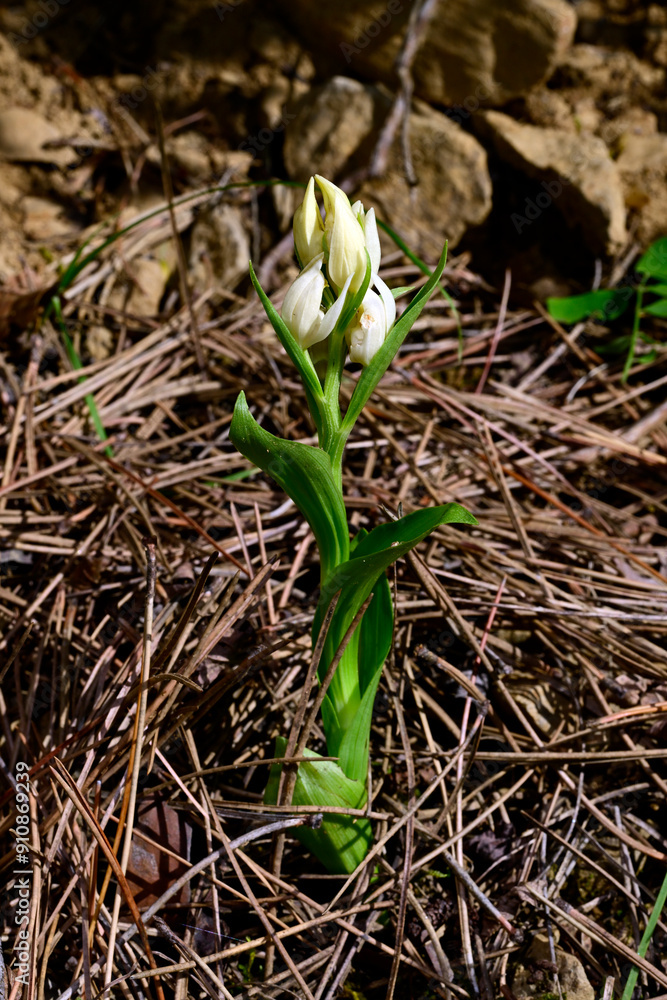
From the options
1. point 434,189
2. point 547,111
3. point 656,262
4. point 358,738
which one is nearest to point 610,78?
point 547,111

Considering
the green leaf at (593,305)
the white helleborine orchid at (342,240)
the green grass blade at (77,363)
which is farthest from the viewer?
the green leaf at (593,305)

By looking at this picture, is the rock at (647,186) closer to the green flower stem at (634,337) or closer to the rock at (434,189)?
the green flower stem at (634,337)

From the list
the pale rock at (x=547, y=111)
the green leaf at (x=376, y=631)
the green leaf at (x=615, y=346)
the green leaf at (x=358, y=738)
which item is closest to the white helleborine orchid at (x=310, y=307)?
the green leaf at (x=376, y=631)

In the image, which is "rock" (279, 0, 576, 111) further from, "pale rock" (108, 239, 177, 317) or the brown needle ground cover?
the brown needle ground cover

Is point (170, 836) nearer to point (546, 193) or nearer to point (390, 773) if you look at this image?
point (390, 773)

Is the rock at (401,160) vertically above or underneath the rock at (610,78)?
underneath

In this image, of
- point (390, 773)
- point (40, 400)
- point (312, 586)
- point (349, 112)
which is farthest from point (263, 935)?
point (349, 112)

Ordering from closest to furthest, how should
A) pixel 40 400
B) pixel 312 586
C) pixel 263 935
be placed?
pixel 263 935
pixel 312 586
pixel 40 400
